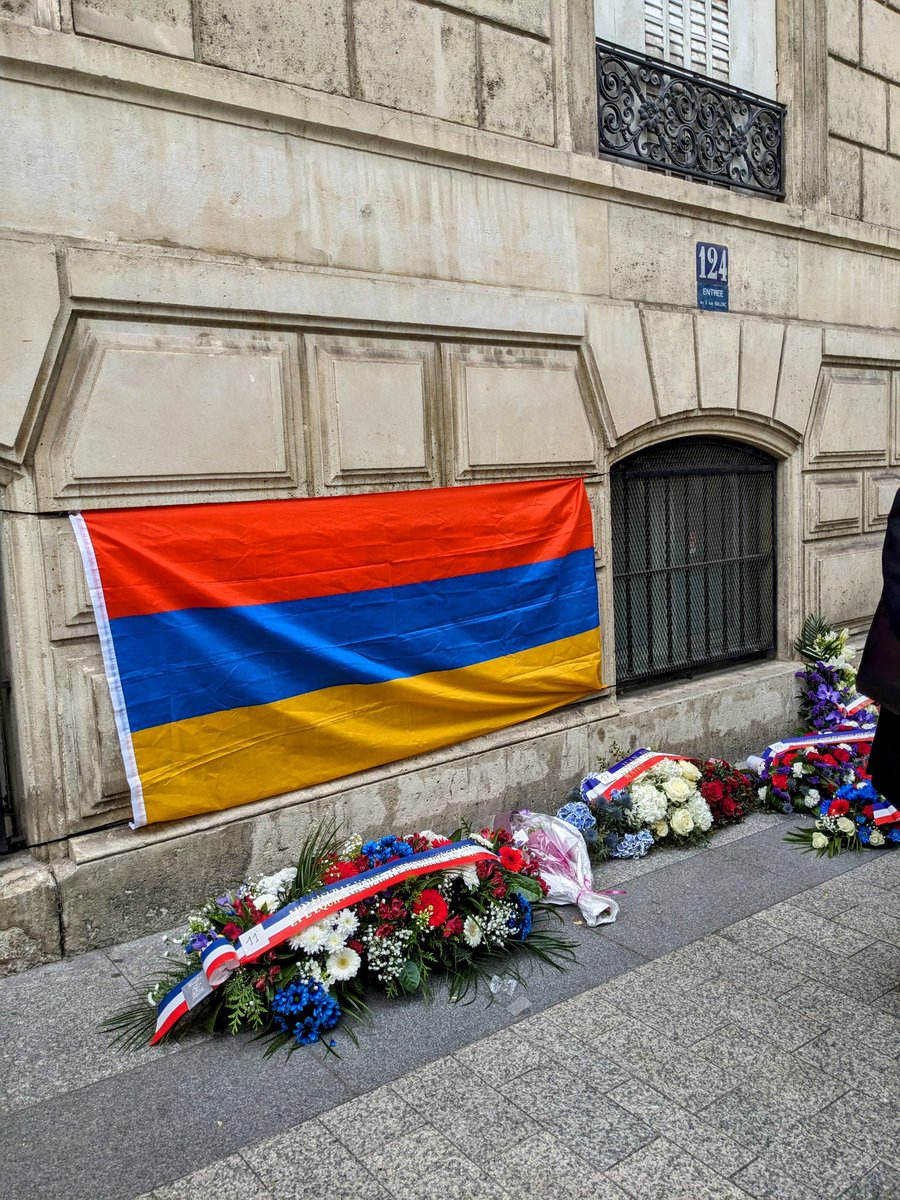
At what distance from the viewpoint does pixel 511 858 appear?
171 inches

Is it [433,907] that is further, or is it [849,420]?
[849,420]

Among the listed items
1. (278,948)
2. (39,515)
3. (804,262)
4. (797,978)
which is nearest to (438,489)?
(39,515)

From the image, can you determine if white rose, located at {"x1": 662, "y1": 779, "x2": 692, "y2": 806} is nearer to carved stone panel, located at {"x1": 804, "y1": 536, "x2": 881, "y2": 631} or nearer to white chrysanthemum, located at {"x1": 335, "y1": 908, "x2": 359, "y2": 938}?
white chrysanthemum, located at {"x1": 335, "y1": 908, "x2": 359, "y2": 938}

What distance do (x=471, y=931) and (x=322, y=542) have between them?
1946 millimetres

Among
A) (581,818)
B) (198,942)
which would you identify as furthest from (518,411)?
(198,942)

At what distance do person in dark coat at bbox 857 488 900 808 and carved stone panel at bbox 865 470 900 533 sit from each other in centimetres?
522

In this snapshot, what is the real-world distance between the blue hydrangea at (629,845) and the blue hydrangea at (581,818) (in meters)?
0.11

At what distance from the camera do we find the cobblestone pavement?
9.14ft

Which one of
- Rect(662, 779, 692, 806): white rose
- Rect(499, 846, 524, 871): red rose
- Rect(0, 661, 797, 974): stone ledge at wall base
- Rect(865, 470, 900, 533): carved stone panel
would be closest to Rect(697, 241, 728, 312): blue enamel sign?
Rect(865, 470, 900, 533): carved stone panel

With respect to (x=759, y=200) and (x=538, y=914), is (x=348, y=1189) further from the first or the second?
(x=759, y=200)

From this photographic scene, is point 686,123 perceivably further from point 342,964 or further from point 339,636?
point 342,964

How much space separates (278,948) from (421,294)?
3260mm

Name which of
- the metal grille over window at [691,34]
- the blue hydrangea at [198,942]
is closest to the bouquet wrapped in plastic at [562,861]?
the blue hydrangea at [198,942]

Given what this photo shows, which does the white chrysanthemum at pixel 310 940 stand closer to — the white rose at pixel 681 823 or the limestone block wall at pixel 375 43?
the white rose at pixel 681 823
